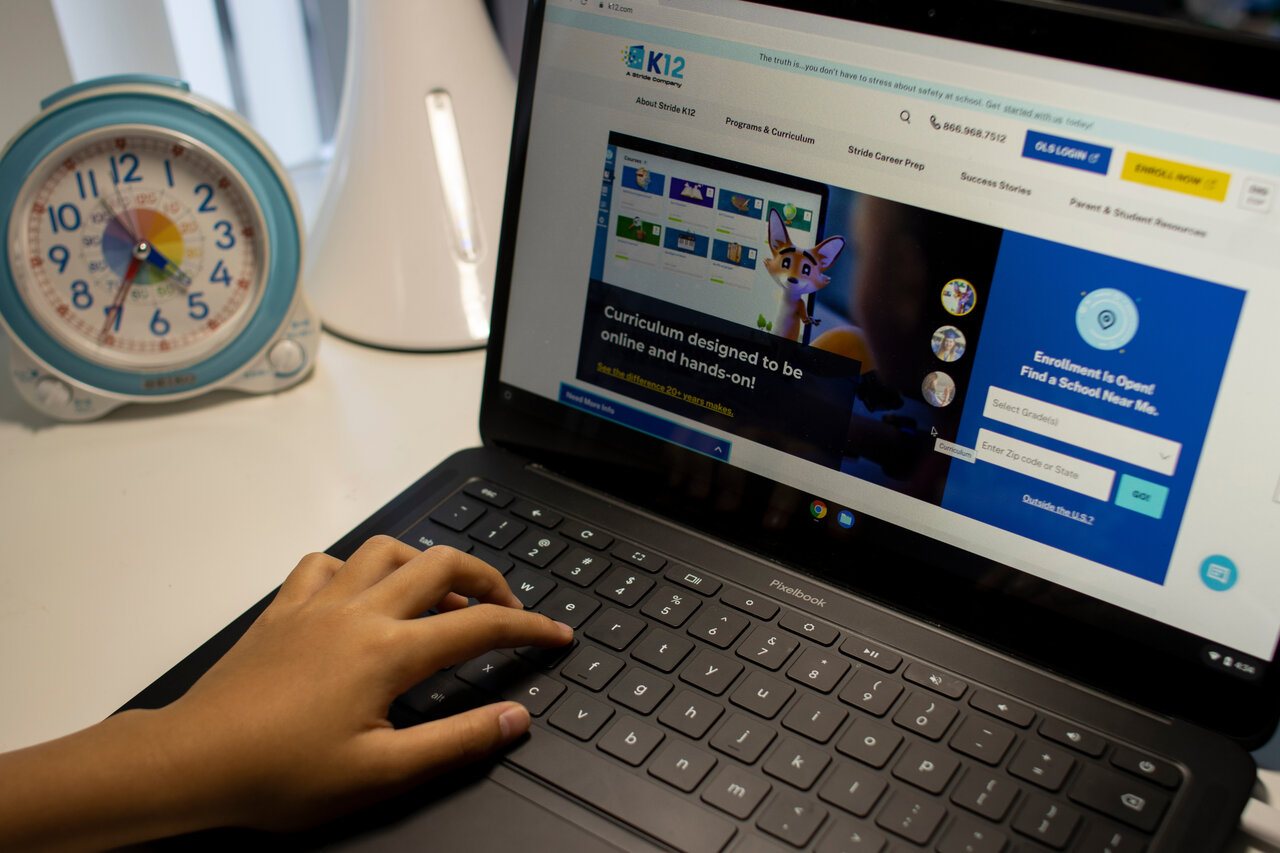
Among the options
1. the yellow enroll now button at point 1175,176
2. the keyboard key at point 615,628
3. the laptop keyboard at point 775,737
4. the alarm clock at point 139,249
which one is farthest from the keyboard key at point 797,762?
the alarm clock at point 139,249

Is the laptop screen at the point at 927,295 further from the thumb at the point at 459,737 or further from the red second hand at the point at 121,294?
the red second hand at the point at 121,294

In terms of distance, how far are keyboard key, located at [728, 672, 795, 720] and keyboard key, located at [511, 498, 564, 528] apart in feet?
0.56

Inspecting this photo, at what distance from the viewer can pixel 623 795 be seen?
448mm

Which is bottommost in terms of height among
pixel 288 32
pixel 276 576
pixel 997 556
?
pixel 276 576

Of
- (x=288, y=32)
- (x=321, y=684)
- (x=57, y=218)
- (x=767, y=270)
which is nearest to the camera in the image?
(x=321, y=684)

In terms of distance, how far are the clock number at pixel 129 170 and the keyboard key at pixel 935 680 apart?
672 mm

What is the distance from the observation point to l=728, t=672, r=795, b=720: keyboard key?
0.48m

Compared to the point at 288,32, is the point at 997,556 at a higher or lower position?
lower

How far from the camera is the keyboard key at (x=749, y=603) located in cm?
54

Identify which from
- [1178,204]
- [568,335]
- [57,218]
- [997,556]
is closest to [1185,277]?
[1178,204]

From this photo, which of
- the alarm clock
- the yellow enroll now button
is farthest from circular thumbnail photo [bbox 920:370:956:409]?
the alarm clock

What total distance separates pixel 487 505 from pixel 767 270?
9.2 inches

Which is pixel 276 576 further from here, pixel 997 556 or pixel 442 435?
pixel 997 556

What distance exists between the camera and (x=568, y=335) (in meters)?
0.64
